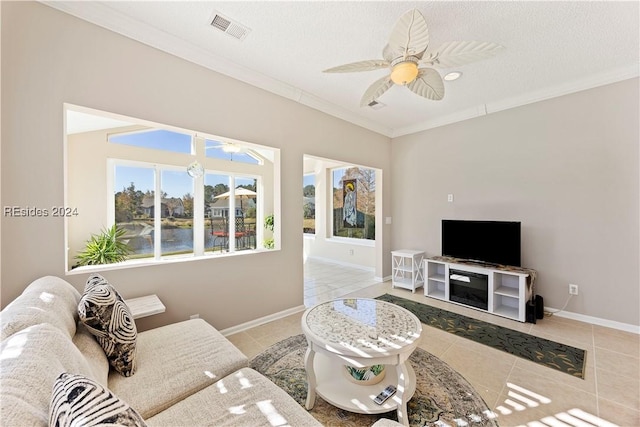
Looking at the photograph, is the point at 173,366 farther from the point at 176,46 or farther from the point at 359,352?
the point at 176,46

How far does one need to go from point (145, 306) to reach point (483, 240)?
4.05 meters

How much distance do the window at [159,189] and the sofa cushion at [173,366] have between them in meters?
1.68

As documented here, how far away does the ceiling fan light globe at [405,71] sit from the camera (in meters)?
1.91

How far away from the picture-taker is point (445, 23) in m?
2.12

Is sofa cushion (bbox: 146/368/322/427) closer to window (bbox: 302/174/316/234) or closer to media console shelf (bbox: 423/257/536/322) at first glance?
media console shelf (bbox: 423/257/536/322)

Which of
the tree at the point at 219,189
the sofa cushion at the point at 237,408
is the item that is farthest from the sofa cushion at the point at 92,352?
the tree at the point at 219,189

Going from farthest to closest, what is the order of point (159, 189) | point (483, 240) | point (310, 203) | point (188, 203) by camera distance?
point (310, 203)
point (188, 203)
point (159, 189)
point (483, 240)

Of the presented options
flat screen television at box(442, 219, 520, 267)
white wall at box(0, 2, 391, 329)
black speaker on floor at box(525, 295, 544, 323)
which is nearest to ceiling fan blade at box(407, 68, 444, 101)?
white wall at box(0, 2, 391, 329)

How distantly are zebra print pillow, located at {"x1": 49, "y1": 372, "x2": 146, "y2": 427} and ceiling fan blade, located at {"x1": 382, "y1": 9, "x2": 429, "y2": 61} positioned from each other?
216cm

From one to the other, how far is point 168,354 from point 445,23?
127 inches

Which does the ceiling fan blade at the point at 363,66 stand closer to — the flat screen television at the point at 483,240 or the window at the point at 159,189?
the window at the point at 159,189

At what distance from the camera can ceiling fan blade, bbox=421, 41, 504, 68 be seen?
170 centimetres

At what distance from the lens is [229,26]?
2180 mm

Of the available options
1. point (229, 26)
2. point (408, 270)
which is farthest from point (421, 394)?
point (229, 26)
